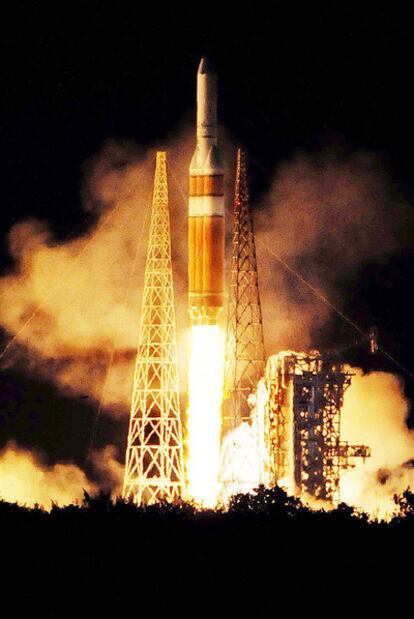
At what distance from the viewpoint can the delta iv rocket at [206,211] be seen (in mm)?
102125

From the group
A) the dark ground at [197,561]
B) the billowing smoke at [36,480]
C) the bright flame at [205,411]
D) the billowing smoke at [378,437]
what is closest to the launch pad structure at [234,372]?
the bright flame at [205,411]

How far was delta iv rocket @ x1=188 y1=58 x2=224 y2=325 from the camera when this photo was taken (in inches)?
4021

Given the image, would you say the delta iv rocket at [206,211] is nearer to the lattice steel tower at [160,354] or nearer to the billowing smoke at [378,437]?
the lattice steel tower at [160,354]

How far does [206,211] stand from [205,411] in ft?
28.7

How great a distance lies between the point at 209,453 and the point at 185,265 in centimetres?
1979

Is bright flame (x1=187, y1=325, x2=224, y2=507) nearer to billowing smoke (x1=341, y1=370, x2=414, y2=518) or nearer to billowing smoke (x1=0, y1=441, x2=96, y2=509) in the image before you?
billowing smoke (x1=341, y1=370, x2=414, y2=518)

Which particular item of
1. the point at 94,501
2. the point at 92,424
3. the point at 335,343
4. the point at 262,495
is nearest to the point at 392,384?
the point at 335,343

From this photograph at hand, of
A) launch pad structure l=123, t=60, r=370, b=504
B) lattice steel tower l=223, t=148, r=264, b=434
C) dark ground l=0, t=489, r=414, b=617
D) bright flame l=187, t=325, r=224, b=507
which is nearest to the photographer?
dark ground l=0, t=489, r=414, b=617

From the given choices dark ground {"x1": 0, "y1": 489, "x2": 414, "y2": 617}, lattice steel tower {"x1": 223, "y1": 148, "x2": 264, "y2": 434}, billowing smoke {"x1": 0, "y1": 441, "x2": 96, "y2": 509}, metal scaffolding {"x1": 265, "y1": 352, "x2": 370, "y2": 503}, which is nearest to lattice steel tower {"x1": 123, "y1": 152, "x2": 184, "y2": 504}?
lattice steel tower {"x1": 223, "y1": 148, "x2": 264, "y2": 434}

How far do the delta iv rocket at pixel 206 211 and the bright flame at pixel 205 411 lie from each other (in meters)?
1.94

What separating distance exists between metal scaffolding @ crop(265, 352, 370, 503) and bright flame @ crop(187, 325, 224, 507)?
349 cm

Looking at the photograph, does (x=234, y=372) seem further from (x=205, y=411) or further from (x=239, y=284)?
(x=239, y=284)

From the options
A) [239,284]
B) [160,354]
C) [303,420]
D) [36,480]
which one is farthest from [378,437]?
[160,354]

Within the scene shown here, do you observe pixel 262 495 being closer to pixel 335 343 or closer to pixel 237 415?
pixel 237 415
